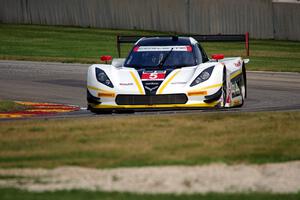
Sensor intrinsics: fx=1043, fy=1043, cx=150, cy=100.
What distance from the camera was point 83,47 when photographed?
123 feet

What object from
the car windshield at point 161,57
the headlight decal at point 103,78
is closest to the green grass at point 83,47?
the car windshield at point 161,57

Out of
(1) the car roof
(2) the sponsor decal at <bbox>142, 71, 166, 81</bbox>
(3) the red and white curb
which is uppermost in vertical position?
(1) the car roof

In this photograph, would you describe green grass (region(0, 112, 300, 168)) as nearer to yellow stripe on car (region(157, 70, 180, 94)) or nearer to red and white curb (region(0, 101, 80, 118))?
yellow stripe on car (region(157, 70, 180, 94))

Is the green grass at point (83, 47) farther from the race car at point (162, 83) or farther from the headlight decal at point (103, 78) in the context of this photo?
the headlight decal at point (103, 78)

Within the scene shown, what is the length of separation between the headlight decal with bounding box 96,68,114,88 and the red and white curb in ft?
4.28

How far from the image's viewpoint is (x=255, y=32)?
1581 inches

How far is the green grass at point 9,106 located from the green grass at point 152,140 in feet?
10.8

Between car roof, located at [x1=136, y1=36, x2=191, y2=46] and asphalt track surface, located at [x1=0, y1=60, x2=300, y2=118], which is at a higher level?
car roof, located at [x1=136, y1=36, x2=191, y2=46]

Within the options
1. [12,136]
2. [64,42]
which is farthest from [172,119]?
[64,42]

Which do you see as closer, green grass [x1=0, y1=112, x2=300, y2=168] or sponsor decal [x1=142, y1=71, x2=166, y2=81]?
green grass [x1=0, y1=112, x2=300, y2=168]

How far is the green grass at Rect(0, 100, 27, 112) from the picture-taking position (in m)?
18.6

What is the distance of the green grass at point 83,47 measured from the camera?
31562 mm

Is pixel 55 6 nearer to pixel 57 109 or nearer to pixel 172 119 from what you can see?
pixel 57 109

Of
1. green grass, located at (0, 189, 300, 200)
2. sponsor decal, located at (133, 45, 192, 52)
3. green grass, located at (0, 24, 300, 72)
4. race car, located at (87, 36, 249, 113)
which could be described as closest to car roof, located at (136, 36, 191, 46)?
sponsor decal, located at (133, 45, 192, 52)
